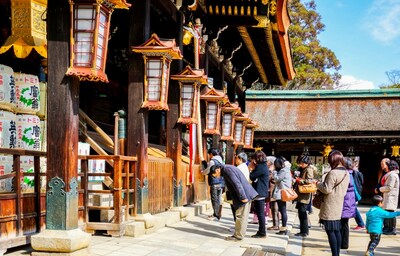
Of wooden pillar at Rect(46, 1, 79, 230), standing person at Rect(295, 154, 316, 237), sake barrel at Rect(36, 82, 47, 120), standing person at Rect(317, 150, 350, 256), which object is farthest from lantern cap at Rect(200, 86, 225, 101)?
wooden pillar at Rect(46, 1, 79, 230)

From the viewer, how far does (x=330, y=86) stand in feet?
147

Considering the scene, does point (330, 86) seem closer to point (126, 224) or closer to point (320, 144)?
point (320, 144)

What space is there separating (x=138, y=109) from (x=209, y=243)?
2693mm

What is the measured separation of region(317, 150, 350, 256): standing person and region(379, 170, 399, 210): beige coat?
13.2 feet

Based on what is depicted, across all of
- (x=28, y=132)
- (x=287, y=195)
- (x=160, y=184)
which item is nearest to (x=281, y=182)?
(x=287, y=195)

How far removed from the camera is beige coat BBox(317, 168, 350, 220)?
6961mm

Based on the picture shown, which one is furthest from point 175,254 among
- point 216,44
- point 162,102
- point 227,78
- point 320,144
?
point 320,144

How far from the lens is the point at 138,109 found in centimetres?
895

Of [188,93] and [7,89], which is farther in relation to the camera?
[188,93]

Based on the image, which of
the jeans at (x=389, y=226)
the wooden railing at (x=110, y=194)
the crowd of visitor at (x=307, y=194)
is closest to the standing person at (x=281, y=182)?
the crowd of visitor at (x=307, y=194)

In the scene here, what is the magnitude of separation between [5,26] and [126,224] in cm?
415

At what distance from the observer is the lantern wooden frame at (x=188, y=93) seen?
1109cm

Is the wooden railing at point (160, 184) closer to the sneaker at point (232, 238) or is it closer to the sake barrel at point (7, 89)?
the sneaker at point (232, 238)

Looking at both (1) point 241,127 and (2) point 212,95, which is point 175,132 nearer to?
(2) point 212,95
